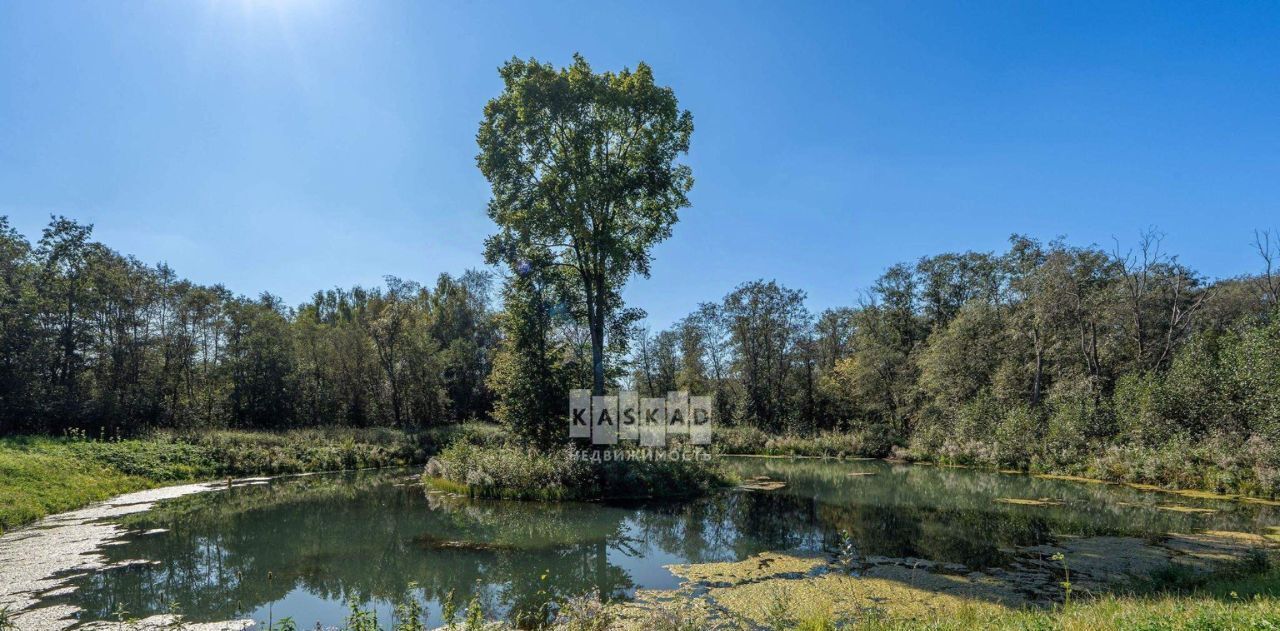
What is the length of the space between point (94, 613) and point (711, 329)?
127 ft

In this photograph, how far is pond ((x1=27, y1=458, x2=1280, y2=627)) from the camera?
8609 mm

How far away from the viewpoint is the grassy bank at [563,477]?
1747 cm

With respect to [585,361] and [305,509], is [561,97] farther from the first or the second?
[305,509]

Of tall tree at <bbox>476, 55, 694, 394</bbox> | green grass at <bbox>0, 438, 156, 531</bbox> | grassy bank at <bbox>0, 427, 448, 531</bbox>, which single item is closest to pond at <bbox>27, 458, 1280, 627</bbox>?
green grass at <bbox>0, 438, 156, 531</bbox>

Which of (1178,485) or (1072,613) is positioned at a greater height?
(1072,613)

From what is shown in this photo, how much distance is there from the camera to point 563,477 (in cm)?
1748

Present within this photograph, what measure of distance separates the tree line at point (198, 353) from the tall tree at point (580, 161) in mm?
4148

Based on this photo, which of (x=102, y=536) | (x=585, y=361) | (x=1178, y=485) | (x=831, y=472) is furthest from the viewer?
(x=831, y=472)

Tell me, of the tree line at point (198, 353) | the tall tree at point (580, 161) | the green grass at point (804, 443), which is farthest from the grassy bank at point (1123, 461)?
the tree line at point (198, 353)

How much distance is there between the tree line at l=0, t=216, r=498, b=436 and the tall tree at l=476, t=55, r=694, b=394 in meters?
4.15

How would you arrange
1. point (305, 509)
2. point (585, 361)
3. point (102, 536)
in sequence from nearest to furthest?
point (102, 536) < point (305, 509) < point (585, 361)

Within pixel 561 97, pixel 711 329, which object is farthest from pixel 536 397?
pixel 711 329

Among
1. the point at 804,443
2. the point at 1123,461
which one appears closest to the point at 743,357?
the point at 804,443

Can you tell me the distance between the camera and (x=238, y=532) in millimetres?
13078
